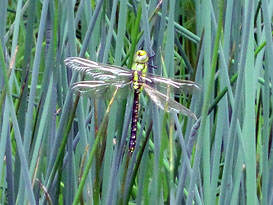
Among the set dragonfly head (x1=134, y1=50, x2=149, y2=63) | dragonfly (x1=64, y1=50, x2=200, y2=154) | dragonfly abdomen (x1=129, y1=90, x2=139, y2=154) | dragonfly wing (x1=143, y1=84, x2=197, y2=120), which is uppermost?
dragonfly head (x1=134, y1=50, x2=149, y2=63)

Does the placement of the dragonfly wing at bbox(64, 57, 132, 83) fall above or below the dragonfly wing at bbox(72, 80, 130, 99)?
above

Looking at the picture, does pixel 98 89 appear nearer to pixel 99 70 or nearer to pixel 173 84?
pixel 99 70

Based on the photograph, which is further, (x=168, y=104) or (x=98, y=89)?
(x=98, y=89)

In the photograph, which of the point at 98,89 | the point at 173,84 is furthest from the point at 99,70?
the point at 173,84

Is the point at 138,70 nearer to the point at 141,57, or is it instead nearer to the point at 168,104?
the point at 141,57

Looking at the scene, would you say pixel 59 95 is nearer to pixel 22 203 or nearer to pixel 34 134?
pixel 34 134

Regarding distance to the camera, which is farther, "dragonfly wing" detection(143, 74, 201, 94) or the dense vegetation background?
"dragonfly wing" detection(143, 74, 201, 94)

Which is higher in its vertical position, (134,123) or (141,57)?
(141,57)
